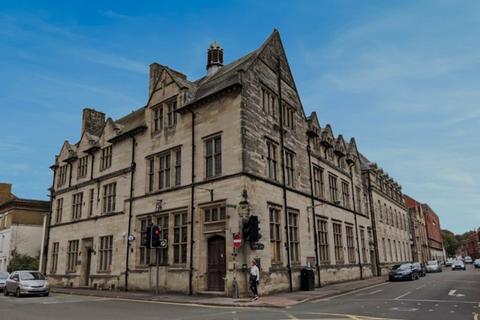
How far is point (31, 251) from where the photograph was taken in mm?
42938

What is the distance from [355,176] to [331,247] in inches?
454

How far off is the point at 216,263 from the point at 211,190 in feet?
12.8

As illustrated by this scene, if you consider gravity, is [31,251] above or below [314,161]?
below

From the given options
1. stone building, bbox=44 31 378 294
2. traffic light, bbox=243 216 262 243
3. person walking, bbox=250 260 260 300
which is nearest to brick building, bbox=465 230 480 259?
stone building, bbox=44 31 378 294

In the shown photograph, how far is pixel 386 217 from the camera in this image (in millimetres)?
46562

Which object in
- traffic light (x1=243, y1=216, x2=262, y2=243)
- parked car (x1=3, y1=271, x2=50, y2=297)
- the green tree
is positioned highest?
traffic light (x1=243, y1=216, x2=262, y2=243)

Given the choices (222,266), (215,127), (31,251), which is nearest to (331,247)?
(222,266)

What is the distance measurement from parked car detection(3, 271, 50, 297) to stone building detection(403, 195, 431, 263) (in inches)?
2166

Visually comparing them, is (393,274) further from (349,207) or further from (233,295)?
(233,295)

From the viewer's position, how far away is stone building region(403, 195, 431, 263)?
6304 centimetres

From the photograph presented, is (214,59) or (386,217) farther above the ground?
(214,59)

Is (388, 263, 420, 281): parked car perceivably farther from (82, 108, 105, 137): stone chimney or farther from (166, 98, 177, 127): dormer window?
(82, 108, 105, 137): stone chimney

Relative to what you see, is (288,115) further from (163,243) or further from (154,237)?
(154,237)

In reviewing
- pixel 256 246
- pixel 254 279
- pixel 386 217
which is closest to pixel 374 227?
pixel 386 217
